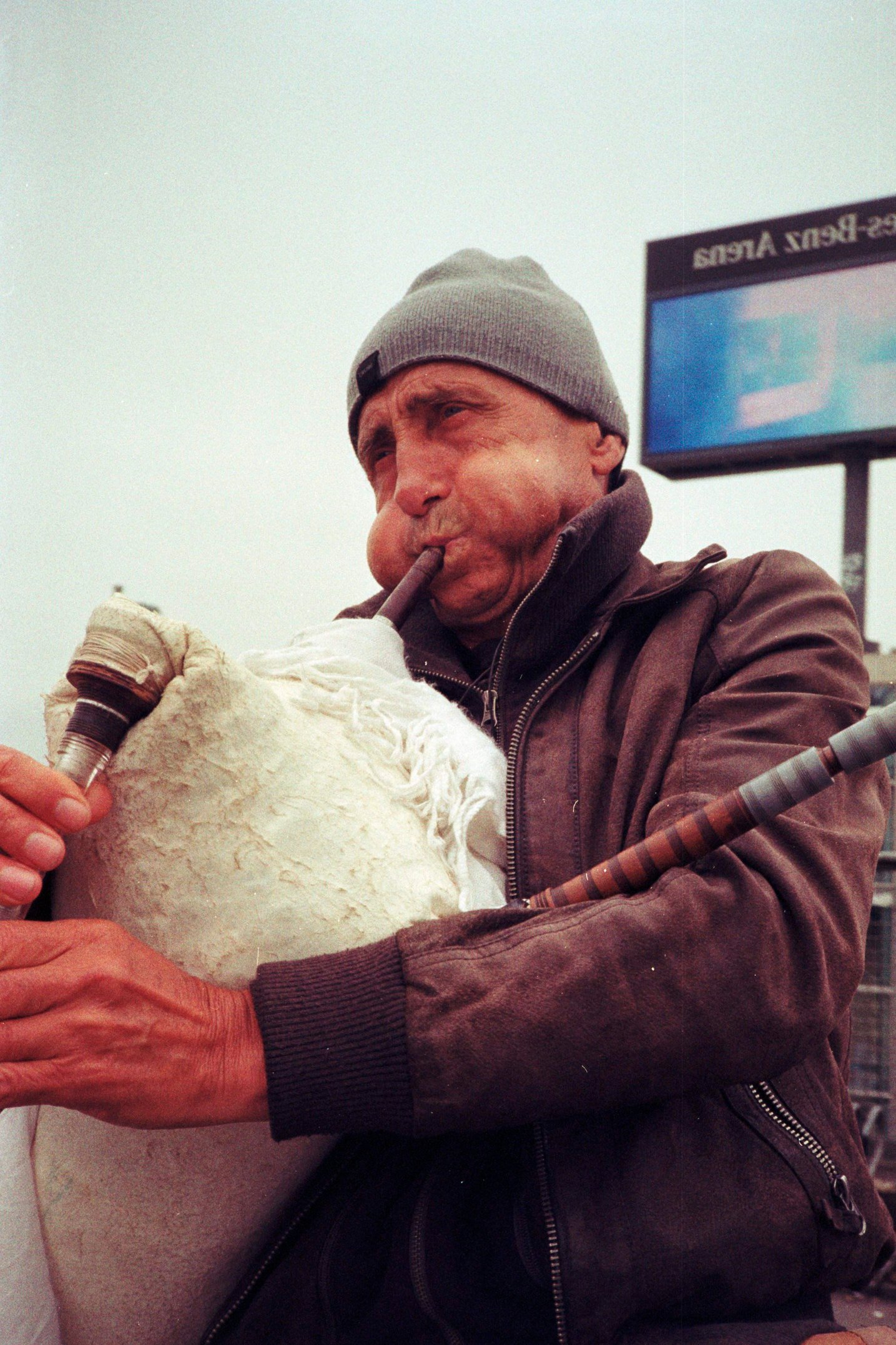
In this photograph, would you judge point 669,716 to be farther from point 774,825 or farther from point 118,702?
point 118,702

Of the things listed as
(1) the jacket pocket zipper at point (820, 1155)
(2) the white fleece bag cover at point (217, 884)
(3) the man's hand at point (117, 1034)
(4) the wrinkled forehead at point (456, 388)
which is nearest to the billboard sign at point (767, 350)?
(4) the wrinkled forehead at point (456, 388)

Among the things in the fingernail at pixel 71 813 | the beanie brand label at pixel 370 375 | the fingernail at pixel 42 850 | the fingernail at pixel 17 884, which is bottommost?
the fingernail at pixel 17 884

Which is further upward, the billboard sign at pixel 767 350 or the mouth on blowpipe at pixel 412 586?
the billboard sign at pixel 767 350

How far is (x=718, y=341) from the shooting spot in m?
1.97

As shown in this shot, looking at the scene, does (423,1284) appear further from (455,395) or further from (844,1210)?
(455,395)

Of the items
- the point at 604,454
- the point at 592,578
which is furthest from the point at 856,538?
the point at 592,578

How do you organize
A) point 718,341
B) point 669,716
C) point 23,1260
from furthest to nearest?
point 718,341 → point 669,716 → point 23,1260

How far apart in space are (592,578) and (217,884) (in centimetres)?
55

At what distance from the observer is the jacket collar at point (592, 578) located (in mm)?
1128

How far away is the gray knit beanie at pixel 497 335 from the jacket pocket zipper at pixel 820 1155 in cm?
81

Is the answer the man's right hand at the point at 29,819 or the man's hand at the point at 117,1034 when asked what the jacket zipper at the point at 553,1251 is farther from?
the man's right hand at the point at 29,819

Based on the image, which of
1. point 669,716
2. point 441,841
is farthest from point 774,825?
point 441,841

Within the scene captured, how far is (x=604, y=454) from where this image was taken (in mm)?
1358

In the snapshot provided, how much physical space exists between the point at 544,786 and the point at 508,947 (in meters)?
0.26
